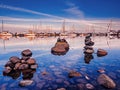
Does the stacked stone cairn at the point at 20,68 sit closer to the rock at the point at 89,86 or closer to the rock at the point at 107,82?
the rock at the point at 89,86

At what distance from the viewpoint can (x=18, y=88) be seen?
19.7 m

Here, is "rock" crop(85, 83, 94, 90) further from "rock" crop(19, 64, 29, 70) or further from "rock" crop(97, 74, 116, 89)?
"rock" crop(19, 64, 29, 70)

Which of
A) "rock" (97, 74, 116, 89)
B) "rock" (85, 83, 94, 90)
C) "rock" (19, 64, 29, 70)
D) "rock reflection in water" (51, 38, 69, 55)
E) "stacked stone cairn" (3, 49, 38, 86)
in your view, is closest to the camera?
"rock" (97, 74, 116, 89)

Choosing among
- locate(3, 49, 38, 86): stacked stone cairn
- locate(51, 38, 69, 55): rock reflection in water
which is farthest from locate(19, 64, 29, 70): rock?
locate(51, 38, 69, 55): rock reflection in water

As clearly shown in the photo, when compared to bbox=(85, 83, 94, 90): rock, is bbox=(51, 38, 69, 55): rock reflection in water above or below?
above

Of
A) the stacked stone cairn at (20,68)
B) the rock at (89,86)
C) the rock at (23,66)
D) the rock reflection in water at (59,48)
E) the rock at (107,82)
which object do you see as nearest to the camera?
the rock at (107,82)

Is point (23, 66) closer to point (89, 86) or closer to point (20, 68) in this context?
point (20, 68)

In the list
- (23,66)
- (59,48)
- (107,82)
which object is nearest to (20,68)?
(23,66)

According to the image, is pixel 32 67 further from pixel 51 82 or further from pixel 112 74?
pixel 112 74

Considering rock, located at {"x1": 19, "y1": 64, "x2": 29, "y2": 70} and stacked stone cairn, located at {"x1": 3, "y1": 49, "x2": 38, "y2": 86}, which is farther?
rock, located at {"x1": 19, "y1": 64, "x2": 29, "y2": 70}

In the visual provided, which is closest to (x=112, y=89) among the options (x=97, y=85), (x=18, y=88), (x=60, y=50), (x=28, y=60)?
(x=97, y=85)

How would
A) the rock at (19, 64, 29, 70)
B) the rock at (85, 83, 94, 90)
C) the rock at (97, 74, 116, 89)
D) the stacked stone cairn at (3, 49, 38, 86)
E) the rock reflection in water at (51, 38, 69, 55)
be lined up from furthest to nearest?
the rock reflection in water at (51, 38, 69, 55) < the rock at (19, 64, 29, 70) < the stacked stone cairn at (3, 49, 38, 86) < the rock at (85, 83, 94, 90) < the rock at (97, 74, 116, 89)

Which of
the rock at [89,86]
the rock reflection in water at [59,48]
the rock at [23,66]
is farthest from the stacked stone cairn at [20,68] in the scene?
the rock reflection in water at [59,48]

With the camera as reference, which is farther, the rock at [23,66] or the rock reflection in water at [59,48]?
the rock reflection in water at [59,48]
